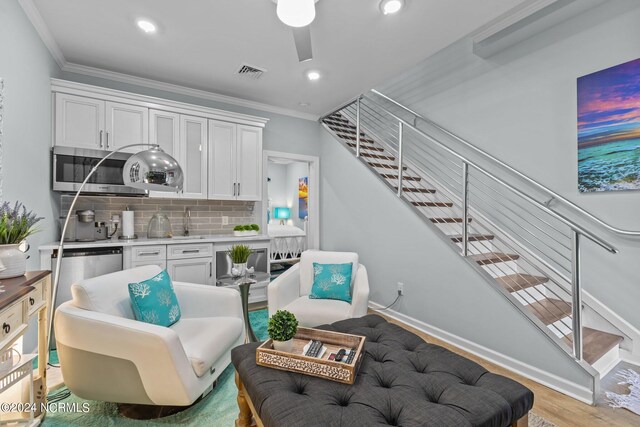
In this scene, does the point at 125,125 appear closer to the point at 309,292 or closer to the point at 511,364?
the point at 309,292

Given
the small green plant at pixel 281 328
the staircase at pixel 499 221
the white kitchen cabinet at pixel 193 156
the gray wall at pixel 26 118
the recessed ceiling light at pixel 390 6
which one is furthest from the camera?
the white kitchen cabinet at pixel 193 156

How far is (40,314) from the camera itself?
Result: 1797 millimetres

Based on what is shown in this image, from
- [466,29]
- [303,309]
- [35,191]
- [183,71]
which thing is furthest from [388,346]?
[183,71]

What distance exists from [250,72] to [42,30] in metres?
1.82

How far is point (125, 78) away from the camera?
→ 3.53 metres

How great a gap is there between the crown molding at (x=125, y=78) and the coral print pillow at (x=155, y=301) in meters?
2.32

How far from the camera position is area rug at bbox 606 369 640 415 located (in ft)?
6.17

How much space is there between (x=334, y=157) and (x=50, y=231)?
3.45 m

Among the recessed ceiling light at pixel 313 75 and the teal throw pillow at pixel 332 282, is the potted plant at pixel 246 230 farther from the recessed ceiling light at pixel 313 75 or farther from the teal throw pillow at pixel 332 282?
the recessed ceiling light at pixel 313 75

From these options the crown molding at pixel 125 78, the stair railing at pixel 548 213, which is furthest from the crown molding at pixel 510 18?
the crown molding at pixel 125 78

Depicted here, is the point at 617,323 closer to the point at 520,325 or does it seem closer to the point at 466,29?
the point at 520,325

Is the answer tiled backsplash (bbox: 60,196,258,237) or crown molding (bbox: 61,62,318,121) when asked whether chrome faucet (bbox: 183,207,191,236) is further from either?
crown molding (bbox: 61,62,318,121)

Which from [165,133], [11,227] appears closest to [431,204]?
[165,133]

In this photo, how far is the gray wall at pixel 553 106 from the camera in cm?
244
